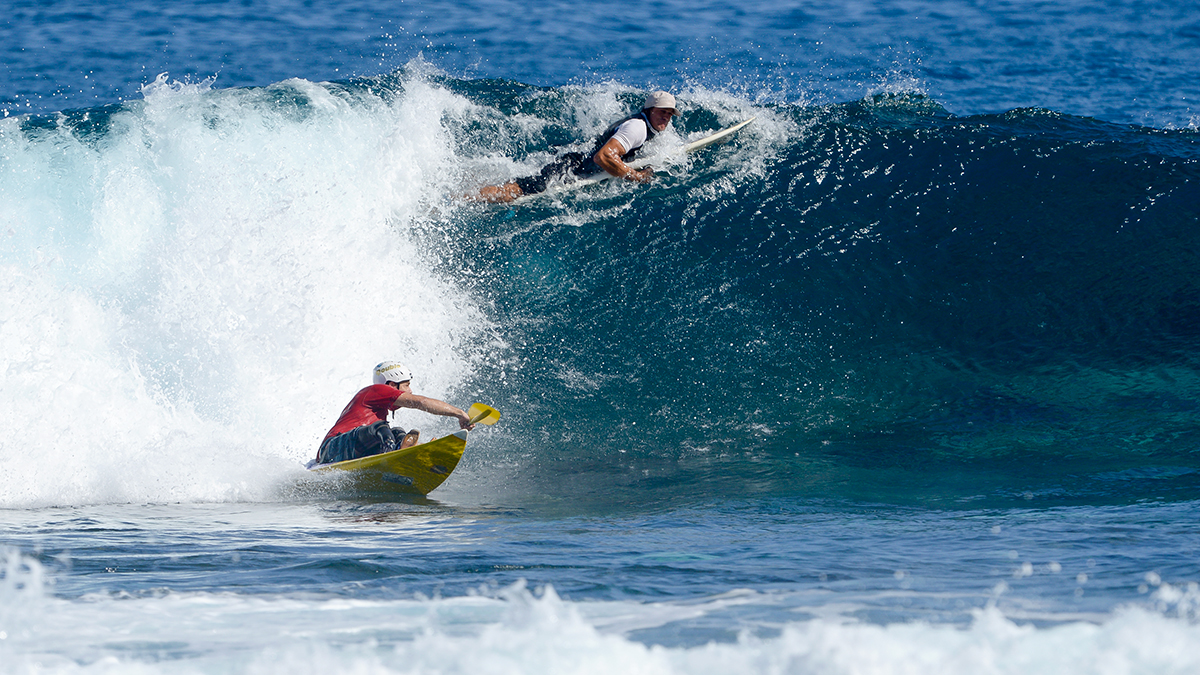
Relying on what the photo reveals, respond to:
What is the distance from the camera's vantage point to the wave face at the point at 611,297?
7188mm

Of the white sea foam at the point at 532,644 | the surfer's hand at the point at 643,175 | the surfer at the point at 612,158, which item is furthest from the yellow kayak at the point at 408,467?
the surfer's hand at the point at 643,175

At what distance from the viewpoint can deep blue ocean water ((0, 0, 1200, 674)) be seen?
333 centimetres

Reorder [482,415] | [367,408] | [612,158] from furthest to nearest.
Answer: [612,158]
[367,408]
[482,415]

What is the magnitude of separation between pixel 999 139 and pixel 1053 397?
13.7 feet

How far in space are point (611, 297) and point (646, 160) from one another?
7.32ft

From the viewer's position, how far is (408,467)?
21.7 ft

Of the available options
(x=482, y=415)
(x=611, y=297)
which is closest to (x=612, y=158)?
(x=611, y=297)

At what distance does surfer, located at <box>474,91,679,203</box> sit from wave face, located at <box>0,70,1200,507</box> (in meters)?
0.22

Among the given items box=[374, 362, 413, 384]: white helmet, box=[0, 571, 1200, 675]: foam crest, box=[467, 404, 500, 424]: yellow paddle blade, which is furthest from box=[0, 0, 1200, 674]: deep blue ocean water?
box=[374, 362, 413, 384]: white helmet

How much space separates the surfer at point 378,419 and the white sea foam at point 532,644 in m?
3.22

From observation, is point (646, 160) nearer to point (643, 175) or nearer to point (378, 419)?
point (643, 175)

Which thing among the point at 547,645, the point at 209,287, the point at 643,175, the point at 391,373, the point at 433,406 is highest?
the point at 643,175

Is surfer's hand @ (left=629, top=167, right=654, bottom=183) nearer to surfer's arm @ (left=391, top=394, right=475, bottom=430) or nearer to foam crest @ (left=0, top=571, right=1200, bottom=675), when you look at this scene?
surfer's arm @ (left=391, top=394, right=475, bottom=430)

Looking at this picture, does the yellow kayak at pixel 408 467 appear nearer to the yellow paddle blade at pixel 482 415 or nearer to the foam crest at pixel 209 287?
the yellow paddle blade at pixel 482 415
